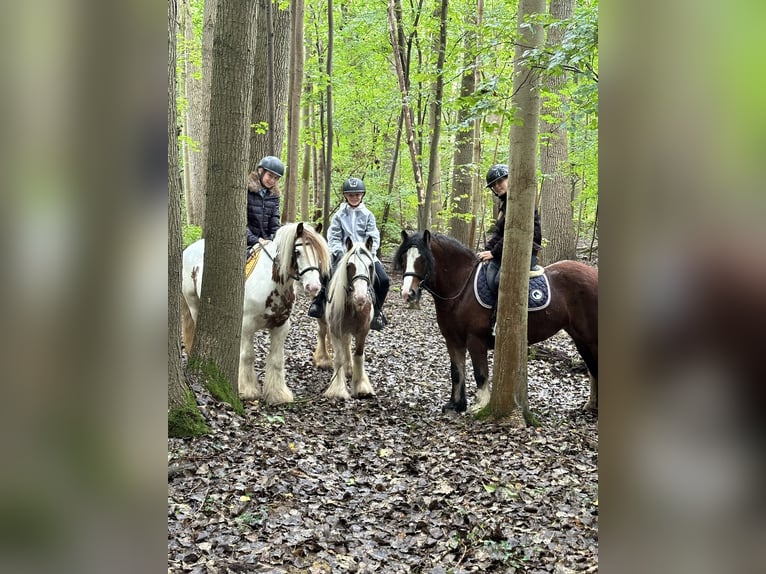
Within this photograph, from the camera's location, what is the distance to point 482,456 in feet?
16.8

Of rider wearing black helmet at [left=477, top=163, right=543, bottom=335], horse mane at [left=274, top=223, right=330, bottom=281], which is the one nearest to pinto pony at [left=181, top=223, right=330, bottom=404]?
horse mane at [left=274, top=223, right=330, bottom=281]

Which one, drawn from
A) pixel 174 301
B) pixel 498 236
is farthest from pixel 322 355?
pixel 174 301

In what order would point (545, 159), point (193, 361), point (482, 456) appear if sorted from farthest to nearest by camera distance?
point (545, 159)
point (193, 361)
point (482, 456)

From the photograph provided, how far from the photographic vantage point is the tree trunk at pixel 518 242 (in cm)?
545

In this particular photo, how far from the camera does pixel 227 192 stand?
18.1ft

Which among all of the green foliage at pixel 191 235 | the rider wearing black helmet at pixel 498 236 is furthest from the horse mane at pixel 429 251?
the green foliage at pixel 191 235

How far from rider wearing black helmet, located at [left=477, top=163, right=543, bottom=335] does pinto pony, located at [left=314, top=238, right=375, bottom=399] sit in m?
1.46

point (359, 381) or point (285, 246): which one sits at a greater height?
point (285, 246)

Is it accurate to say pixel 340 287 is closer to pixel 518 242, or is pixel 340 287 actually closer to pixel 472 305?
pixel 472 305

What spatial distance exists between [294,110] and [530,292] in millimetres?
7401
